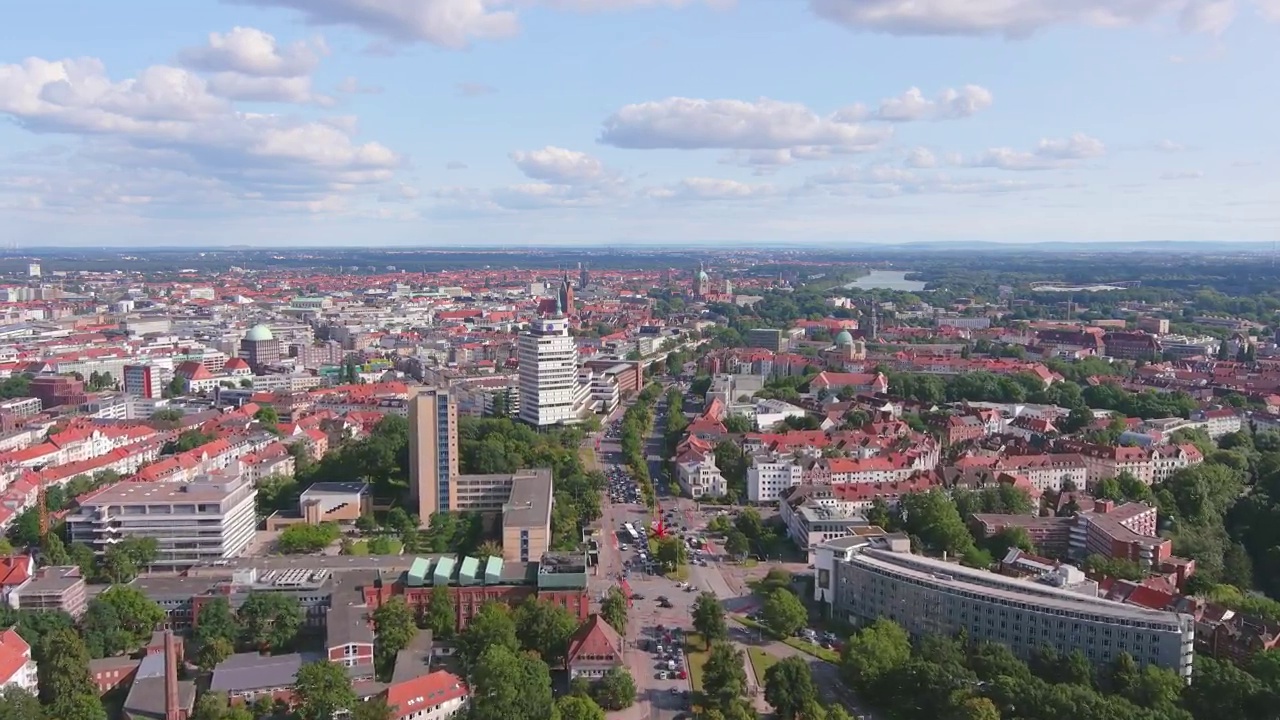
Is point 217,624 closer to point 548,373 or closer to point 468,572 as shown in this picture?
point 468,572

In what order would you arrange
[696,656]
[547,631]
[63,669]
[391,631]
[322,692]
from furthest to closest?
[696,656]
[547,631]
[391,631]
[63,669]
[322,692]

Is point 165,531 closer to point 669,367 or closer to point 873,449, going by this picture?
point 873,449

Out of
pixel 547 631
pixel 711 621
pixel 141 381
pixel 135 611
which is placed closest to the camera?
pixel 547 631

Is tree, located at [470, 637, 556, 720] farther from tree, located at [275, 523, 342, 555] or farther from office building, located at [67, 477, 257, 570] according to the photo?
office building, located at [67, 477, 257, 570]

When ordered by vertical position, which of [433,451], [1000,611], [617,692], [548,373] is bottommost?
[617,692]

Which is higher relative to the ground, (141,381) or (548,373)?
(548,373)

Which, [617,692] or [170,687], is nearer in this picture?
[170,687]

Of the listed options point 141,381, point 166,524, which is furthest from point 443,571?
point 141,381

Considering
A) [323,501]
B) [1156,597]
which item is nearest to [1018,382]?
[1156,597]
